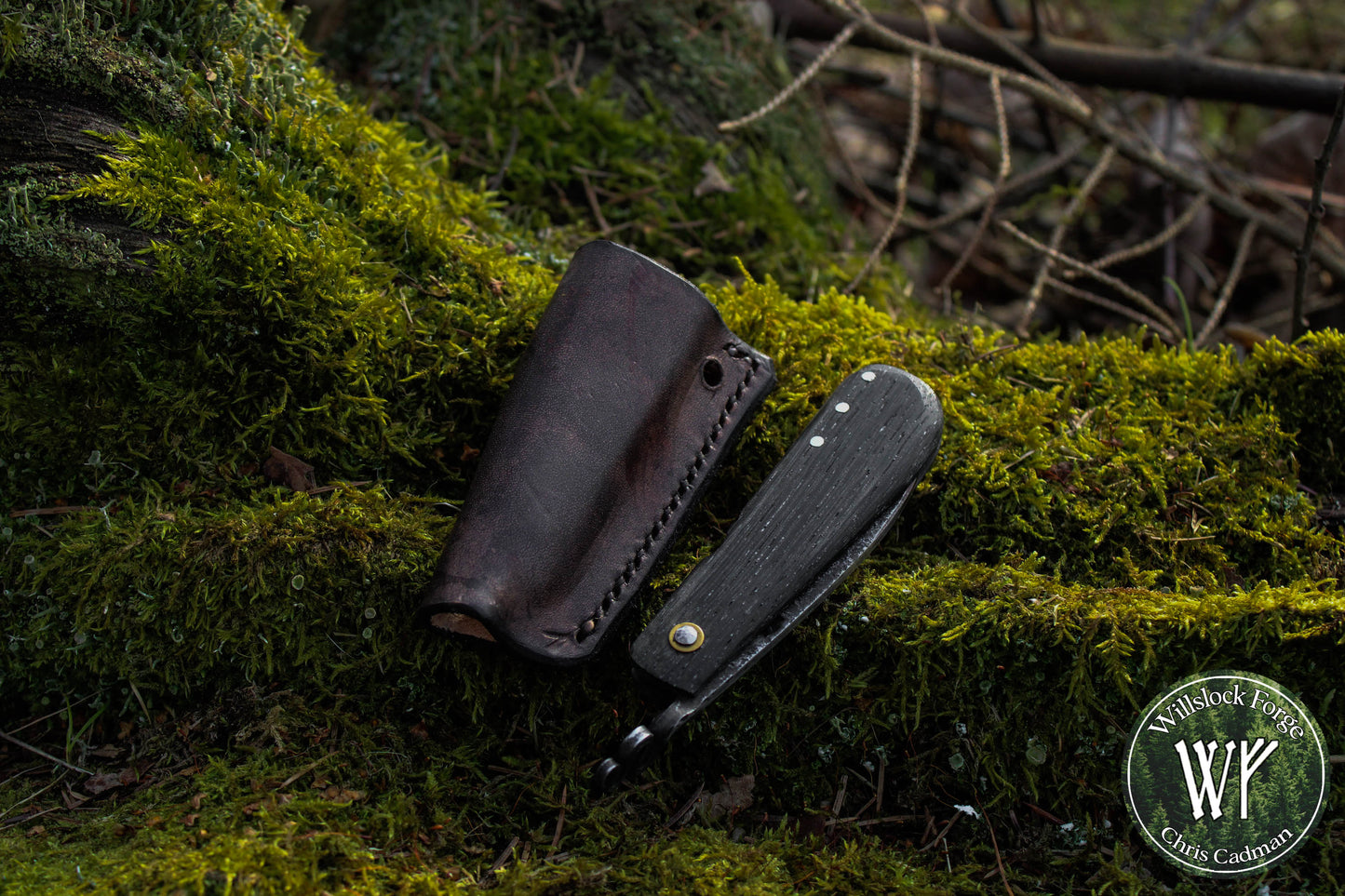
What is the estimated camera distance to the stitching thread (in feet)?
6.41

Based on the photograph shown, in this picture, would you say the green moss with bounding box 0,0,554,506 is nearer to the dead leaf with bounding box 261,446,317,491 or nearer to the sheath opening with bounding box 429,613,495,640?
the dead leaf with bounding box 261,446,317,491

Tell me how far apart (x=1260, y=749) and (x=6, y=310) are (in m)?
3.02

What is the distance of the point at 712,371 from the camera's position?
228 centimetres

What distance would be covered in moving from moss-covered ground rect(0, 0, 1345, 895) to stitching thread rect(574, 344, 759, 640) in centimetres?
10

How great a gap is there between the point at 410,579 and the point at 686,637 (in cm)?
65

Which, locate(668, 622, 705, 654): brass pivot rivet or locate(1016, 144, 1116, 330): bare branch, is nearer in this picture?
→ locate(668, 622, 705, 654): brass pivot rivet

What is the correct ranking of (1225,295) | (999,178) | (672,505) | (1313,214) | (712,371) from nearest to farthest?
(672,505), (712,371), (1313,214), (1225,295), (999,178)

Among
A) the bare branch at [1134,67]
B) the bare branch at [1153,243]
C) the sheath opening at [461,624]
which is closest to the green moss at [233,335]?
the sheath opening at [461,624]

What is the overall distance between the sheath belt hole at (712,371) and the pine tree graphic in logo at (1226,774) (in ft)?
4.01

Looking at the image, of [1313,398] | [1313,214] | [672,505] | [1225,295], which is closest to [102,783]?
[672,505]

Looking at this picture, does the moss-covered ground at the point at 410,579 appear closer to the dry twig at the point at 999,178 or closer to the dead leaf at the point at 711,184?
the dead leaf at the point at 711,184

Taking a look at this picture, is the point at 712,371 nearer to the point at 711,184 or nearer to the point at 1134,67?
the point at 711,184

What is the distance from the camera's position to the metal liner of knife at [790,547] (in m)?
1.84

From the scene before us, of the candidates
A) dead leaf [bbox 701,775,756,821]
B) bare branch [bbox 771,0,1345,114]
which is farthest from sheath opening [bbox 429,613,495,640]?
bare branch [bbox 771,0,1345,114]
